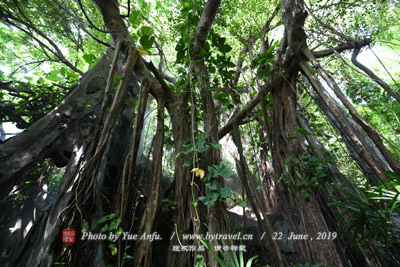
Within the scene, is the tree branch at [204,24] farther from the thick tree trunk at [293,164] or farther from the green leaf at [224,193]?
the green leaf at [224,193]

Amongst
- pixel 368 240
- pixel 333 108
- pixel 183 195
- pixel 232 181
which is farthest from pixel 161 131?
pixel 232 181

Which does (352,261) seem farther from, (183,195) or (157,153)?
(157,153)

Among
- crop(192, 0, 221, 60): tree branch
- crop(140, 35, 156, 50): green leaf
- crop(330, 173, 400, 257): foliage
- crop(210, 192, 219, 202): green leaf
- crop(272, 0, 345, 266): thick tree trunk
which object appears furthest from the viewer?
crop(192, 0, 221, 60): tree branch

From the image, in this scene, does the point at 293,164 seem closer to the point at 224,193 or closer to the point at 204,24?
the point at 224,193

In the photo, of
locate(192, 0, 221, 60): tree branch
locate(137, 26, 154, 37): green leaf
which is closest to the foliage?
locate(192, 0, 221, 60): tree branch

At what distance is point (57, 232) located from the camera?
1205mm

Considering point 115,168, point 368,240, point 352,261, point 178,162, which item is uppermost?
point 115,168

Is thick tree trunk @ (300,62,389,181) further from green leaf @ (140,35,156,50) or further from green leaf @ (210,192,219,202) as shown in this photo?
green leaf @ (140,35,156,50)

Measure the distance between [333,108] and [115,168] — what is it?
2.39 metres

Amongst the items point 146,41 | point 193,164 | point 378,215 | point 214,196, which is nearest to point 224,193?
point 214,196

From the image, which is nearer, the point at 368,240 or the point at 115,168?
the point at 368,240

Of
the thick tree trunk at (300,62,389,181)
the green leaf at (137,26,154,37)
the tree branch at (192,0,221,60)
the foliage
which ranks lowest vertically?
the foliage

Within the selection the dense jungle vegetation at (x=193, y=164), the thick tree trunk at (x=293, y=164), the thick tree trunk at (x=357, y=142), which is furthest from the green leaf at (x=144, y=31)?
the thick tree trunk at (x=357, y=142)

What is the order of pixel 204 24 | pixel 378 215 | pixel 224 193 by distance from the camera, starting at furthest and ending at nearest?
1. pixel 204 24
2. pixel 224 193
3. pixel 378 215
